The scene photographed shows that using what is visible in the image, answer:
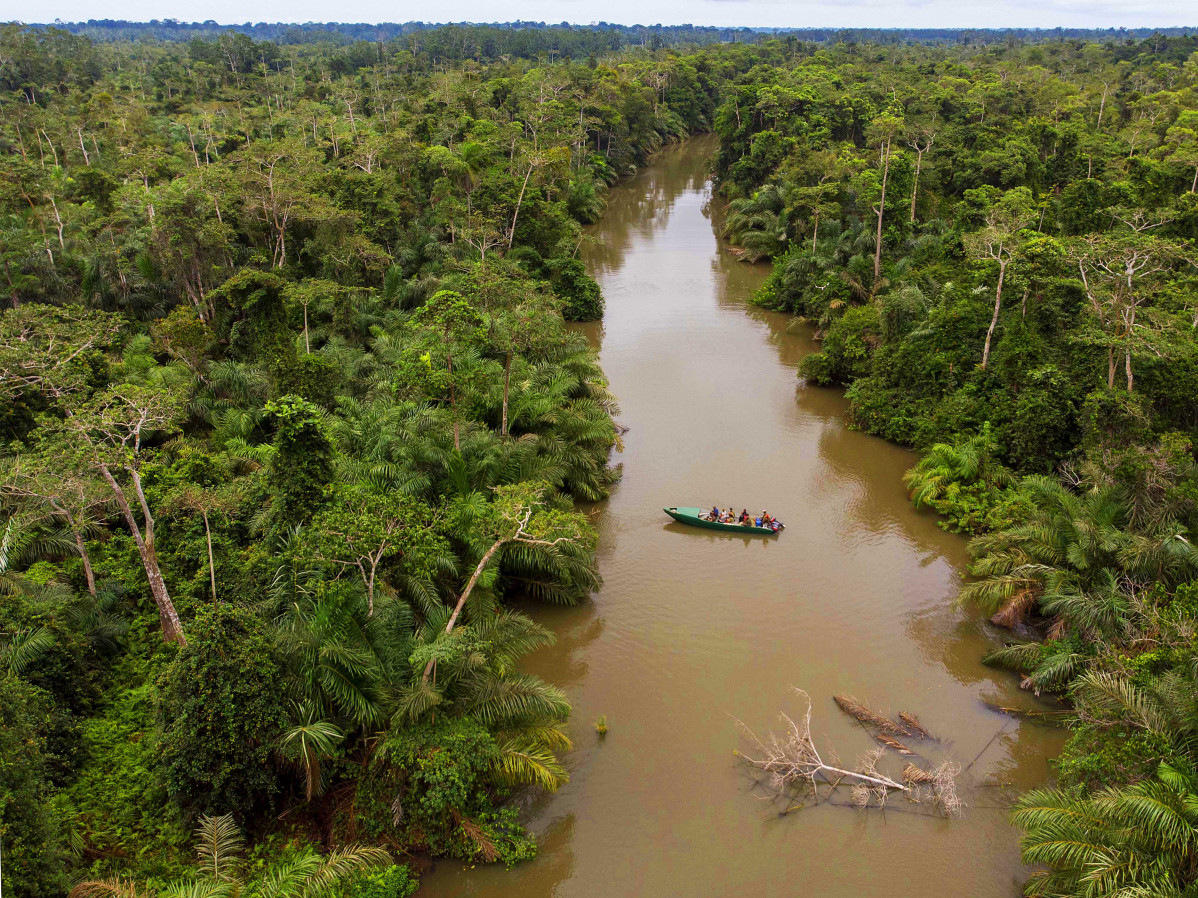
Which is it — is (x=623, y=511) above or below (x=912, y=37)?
below

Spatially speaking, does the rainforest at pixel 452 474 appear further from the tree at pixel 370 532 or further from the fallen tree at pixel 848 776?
the fallen tree at pixel 848 776

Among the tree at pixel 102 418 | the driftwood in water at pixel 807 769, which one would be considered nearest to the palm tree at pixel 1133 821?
the driftwood in water at pixel 807 769

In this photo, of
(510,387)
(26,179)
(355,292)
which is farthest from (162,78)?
(510,387)

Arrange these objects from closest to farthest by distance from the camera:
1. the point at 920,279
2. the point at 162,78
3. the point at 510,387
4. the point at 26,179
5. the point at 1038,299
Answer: the point at 510,387 → the point at 1038,299 → the point at 920,279 → the point at 26,179 → the point at 162,78

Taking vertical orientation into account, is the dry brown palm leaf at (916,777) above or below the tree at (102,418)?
below

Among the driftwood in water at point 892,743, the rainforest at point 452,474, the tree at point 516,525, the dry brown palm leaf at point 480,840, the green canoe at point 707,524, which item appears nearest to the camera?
the rainforest at point 452,474

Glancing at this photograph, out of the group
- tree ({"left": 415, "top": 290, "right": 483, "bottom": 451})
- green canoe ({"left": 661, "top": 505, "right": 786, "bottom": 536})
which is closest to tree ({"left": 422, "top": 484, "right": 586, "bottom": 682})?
tree ({"left": 415, "top": 290, "right": 483, "bottom": 451})

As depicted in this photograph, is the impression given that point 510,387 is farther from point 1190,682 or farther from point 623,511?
point 1190,682
